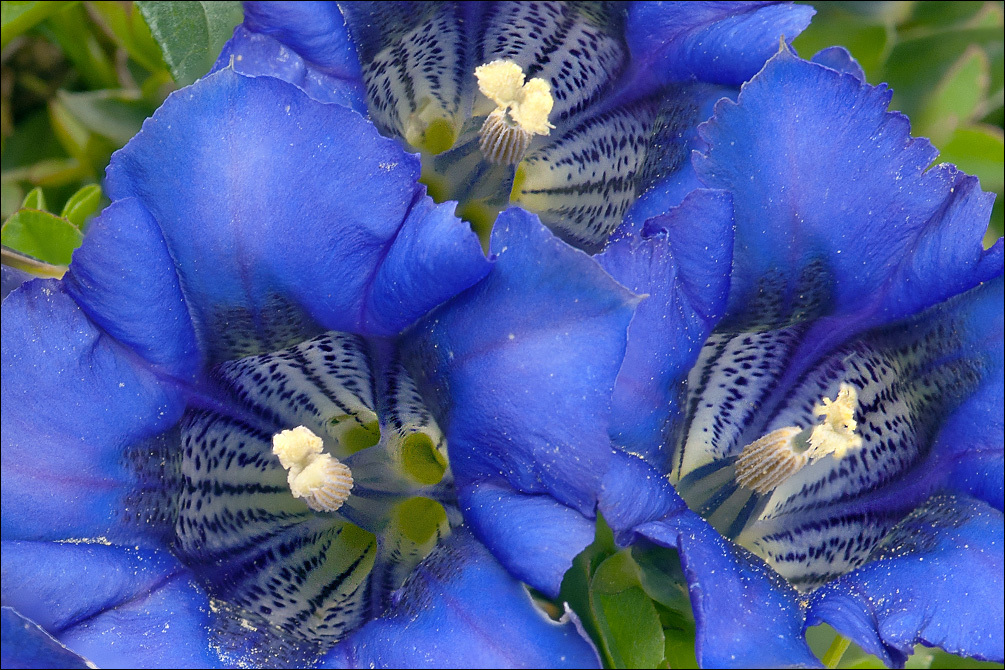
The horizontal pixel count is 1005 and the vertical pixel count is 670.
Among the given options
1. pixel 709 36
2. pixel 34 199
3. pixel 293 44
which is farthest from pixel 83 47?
pixel 709 36

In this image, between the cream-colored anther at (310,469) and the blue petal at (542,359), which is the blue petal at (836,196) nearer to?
the blue petal at (542,359)

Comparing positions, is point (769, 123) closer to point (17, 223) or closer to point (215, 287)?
point (215, 287)

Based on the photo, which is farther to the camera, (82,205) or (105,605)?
(82,205)

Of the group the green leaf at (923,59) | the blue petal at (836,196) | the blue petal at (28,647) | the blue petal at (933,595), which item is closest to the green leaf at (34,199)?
the blue petal at (28,647)

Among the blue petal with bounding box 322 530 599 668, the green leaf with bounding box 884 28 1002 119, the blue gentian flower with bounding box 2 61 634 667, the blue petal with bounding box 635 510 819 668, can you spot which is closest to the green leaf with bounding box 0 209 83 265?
the blue gentian flower with bounding box 2 61 634 667

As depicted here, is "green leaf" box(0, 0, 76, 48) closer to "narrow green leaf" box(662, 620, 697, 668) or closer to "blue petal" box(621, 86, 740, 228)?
"blue petal" box(621, 86, 740, 228)

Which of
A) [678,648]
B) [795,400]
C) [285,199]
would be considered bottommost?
[678,648]

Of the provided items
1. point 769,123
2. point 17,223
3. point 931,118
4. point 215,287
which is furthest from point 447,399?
point 931,118

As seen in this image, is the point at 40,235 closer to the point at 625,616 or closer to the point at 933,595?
the point at 625,616
